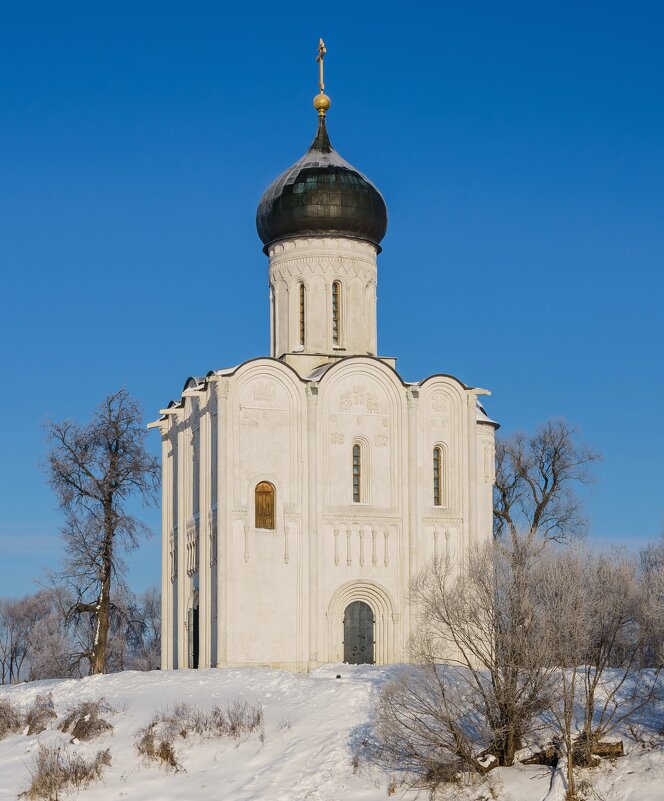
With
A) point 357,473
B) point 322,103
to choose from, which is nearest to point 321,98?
point 322,103

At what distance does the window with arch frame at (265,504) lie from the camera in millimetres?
34250

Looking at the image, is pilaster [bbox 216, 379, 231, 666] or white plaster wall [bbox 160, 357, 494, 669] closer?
pilaster [bbox 216, 379, 231, 666]

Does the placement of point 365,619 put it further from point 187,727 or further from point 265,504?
point 187,727

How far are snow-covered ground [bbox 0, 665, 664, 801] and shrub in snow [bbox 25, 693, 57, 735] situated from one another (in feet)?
0.64

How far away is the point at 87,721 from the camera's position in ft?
95.1

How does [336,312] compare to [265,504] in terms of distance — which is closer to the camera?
[265,504]

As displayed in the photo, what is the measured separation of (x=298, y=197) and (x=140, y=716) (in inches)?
519

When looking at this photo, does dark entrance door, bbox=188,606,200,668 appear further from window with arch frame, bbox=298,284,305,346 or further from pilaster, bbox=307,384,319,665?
window with arch frame, bbox=298,284,305,346

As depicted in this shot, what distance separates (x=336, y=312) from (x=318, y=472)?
4411 mm

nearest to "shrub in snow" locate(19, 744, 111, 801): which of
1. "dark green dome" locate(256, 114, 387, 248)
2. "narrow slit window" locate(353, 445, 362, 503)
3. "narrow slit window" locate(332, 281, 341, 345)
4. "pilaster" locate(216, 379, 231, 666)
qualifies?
"pilaster" locate(216, 379, 231, 666)

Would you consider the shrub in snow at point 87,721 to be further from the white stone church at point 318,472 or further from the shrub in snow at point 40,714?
the white stone church at point 318,472

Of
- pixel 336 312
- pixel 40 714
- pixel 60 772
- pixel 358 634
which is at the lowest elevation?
pixel 60 772

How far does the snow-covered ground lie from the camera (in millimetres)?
25766

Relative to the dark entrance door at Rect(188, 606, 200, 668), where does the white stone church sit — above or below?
above
